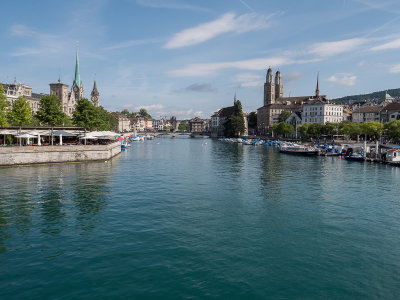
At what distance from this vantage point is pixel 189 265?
15.3 m

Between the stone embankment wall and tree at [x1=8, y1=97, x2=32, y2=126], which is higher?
tree at [x1=8, y1=97, x2=32, y2=126]

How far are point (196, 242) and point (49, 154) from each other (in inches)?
1642

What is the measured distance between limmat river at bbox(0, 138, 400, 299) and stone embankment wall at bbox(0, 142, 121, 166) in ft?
52.3

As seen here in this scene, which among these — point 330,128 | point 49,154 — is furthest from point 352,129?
point 49,154

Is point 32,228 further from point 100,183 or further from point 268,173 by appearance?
point 268,173

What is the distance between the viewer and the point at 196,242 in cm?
1812

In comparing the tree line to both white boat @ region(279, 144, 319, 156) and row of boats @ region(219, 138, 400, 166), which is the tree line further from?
row of boats @ region(219, 138, 400, 166)

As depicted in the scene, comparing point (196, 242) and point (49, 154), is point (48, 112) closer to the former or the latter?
point (49, 154)

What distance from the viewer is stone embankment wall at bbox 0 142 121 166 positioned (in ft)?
156

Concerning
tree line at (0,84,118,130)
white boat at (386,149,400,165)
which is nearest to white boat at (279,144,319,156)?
white boat at (386,149,400,165)

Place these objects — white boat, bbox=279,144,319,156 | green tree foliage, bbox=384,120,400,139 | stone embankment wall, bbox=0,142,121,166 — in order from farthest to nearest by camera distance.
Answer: green tree foliage, bbox=384,120,400,139
white boat, bbox=279,144,319,156
stone embankment wall, bbox=0,142,121,166

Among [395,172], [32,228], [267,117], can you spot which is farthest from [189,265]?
[267,117]

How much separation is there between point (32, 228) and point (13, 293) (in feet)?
27.0

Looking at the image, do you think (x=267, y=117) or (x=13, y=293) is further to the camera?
(x=267, y=117)
